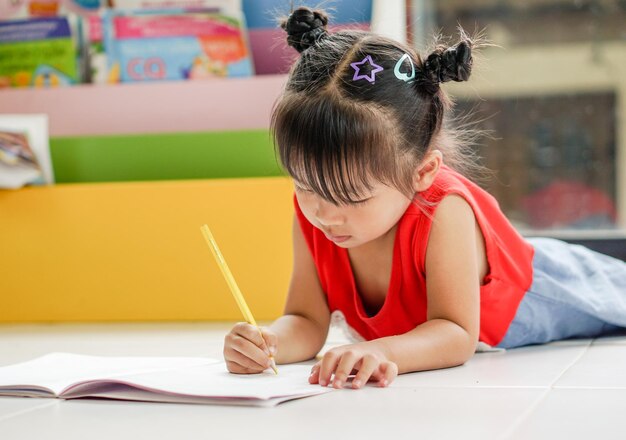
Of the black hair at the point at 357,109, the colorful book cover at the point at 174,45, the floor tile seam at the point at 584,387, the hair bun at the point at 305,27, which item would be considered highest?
the colorful book cover at the point at 174,45

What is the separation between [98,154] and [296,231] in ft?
2.44

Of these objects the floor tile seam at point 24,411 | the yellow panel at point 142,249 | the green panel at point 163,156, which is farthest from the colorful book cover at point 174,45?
the floor tile seam at point 24,411

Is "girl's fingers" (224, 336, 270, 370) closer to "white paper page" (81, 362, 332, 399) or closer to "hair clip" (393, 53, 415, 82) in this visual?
"white paper page" (81, 362, 332, 399)

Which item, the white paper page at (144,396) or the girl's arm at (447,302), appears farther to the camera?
the girl's arm at (447,302)

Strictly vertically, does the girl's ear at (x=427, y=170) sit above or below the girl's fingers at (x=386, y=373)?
above

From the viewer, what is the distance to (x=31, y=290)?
173cm

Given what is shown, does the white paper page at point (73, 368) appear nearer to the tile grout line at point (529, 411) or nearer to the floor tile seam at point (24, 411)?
the floor tile seam at point (24, 411)

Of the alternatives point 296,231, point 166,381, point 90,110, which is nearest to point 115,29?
point 90,110

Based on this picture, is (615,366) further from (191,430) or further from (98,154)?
(98,154)

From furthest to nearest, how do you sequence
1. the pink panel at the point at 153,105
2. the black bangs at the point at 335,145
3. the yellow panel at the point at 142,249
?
the pink panel at the point at 153,105 < the yellow panel at the point at 142,249 < the black bangs at the point at 335,145

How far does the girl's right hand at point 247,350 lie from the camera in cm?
93

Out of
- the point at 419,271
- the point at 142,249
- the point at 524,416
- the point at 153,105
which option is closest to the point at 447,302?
the point at 419,271

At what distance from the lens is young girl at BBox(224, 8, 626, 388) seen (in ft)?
3.01

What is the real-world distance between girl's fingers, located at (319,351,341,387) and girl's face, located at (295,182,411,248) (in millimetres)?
143
